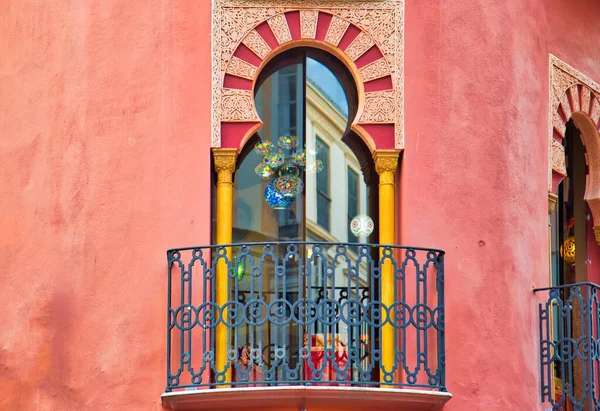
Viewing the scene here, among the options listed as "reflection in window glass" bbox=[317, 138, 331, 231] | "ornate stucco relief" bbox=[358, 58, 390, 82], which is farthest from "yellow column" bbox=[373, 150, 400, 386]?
"ornate stucco relief" bbox=[358, 58, 390, 82]

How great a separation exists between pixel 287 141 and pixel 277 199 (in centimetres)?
46

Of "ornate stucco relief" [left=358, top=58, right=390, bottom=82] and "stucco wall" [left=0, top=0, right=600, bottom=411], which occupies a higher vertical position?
"ornate stucco relief" [left=358, top=58, right=390, bottom=82]

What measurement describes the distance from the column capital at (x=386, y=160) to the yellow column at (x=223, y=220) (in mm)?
1067

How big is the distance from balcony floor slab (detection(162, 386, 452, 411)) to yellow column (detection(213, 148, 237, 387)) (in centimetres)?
40

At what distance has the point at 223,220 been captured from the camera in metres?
12.1

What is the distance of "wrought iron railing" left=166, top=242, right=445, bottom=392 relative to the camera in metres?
11.6

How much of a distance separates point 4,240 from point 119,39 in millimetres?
1727

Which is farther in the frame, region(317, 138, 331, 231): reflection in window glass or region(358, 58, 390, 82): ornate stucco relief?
region(358, 58, 390, 82): ornate stucco relief

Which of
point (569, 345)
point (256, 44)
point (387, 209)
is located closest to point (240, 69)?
point (256, 44)

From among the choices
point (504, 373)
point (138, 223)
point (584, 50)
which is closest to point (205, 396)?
point (138, 223)

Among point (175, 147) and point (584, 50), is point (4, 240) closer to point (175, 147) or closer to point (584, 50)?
point (175, 147)

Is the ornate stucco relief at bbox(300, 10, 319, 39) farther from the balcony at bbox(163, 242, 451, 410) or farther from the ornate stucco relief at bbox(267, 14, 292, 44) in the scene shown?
the balcony at bbox(163, 242, 451, 410)

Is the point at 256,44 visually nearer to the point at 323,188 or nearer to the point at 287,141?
the point at 287,141

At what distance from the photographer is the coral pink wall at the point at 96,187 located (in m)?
11.8
